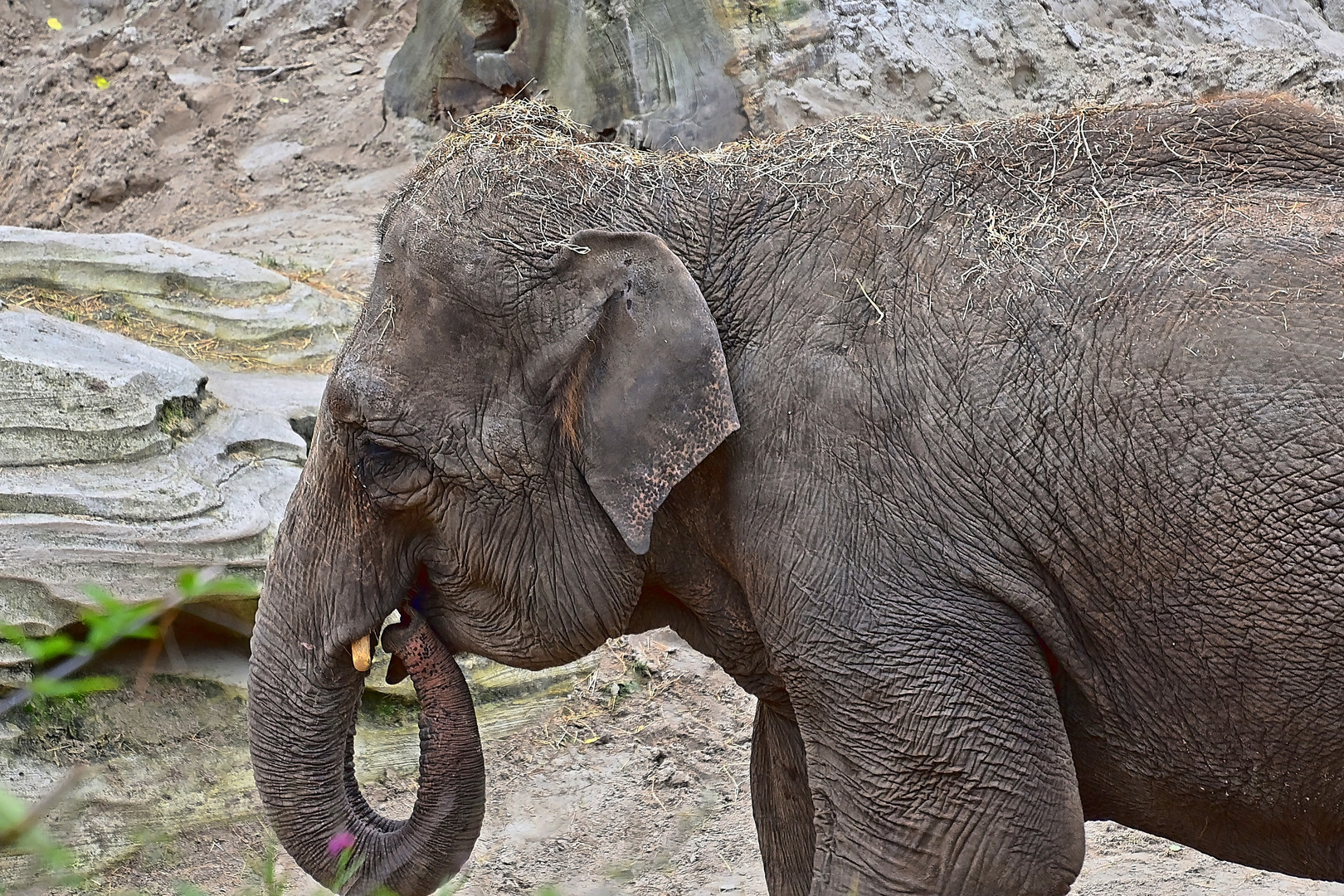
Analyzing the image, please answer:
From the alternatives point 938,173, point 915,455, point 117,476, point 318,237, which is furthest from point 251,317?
point 915,455

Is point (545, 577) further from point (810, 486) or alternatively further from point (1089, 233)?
point (1089, 233)

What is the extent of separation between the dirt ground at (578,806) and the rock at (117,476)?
484mm

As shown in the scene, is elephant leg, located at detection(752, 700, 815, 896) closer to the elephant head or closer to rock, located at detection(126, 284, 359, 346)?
the elephant head

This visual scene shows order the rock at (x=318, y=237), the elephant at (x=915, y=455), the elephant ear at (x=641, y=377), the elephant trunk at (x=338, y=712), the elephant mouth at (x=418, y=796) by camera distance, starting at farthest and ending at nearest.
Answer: the rock at (x=318, y=237) < the elephant mouth at (x=418, y=796) < the elephant trunk at (x=338, y=712) < the elephant ear at (x=641, y=377) < the elephant at (x=915, y=455)

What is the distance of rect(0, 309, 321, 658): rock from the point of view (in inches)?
210

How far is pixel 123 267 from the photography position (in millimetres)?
7824

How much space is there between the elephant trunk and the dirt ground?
1.17 metres

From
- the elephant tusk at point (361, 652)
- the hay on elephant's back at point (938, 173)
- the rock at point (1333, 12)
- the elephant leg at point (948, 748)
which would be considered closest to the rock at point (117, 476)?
the elephant tusk at point (361, 652)

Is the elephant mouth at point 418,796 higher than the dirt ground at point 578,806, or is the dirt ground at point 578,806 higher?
the elephant mouth at point 418,796

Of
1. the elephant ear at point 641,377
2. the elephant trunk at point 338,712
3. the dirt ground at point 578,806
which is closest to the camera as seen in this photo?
the elephant ear at point 641,377

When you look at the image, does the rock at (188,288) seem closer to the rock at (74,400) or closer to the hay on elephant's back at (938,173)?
the rock at (74,400)

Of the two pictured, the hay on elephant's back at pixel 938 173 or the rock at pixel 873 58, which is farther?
the rock at pixel 873 58

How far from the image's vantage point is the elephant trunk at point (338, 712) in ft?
11.4

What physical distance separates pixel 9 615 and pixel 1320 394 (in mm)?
4372
